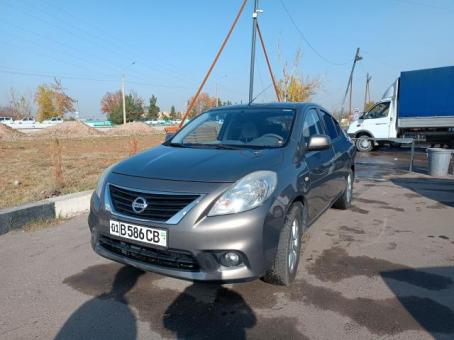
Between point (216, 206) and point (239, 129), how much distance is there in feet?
5.17

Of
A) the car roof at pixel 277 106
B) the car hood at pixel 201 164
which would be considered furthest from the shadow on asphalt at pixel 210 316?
the car roof at pixel 277 106

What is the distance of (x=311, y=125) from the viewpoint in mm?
4105

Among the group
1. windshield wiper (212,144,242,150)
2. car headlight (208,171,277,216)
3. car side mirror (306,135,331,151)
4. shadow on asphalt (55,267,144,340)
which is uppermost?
car side mirror (306,135,331,151)

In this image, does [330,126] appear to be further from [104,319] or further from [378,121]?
[378,121]

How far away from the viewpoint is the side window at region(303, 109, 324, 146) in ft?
12.4

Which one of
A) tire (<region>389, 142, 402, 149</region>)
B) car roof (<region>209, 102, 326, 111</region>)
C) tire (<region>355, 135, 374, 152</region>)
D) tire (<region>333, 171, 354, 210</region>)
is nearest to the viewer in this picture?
car roof (<region>209, 102, 326, 111</region>)

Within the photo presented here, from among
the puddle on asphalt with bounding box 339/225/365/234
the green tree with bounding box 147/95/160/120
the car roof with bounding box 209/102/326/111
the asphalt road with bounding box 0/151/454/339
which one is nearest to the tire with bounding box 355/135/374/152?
the asphalt road with bounding box 0/151/454/339

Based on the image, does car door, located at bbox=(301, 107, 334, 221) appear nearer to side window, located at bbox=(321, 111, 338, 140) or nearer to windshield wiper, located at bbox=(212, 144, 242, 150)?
side window, located at bbox=(321, 111, 338, 140)

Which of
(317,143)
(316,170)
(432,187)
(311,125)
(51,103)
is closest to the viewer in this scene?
(317,143)

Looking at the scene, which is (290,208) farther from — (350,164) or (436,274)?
(350,164)

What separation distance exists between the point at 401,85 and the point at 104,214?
15.6 m

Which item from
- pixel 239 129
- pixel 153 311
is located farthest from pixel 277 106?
pixel 153 311

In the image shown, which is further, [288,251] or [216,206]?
[288,251]

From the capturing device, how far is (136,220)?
2740 mm
